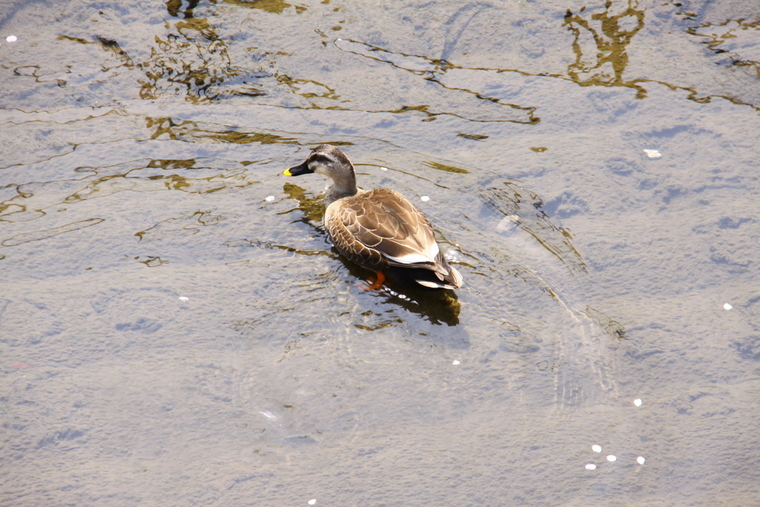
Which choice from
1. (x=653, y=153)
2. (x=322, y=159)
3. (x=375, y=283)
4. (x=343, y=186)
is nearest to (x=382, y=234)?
(x=375, y=283)

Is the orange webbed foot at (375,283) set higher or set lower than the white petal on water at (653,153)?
lower

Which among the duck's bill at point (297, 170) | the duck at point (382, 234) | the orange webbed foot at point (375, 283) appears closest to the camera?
the duck at point (382, 234)

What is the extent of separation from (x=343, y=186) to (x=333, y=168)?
189mm

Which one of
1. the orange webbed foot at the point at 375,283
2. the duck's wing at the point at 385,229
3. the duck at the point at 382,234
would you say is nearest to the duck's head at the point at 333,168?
the duck at the point at 382,234

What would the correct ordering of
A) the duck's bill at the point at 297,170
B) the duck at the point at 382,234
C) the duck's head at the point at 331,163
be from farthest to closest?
1. the duck's bill at the point at 297,170
2. the duck's head at the point at 331,163
3. the duck at the point at 382,234

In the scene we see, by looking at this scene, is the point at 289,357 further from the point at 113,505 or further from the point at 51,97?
the point at 51,97

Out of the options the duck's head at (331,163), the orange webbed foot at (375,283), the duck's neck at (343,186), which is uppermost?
the duck's head at (331,163)

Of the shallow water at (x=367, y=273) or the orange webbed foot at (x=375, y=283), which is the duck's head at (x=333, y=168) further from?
the orange webbed foot at (x=375, y=283)

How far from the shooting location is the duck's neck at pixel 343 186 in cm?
548

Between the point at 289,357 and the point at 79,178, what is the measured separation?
9.25 feet

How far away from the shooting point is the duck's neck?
18.0ft

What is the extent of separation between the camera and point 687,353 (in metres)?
4.30

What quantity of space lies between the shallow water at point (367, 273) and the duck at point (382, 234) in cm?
19

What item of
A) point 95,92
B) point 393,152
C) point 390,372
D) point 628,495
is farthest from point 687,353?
point 95,92
